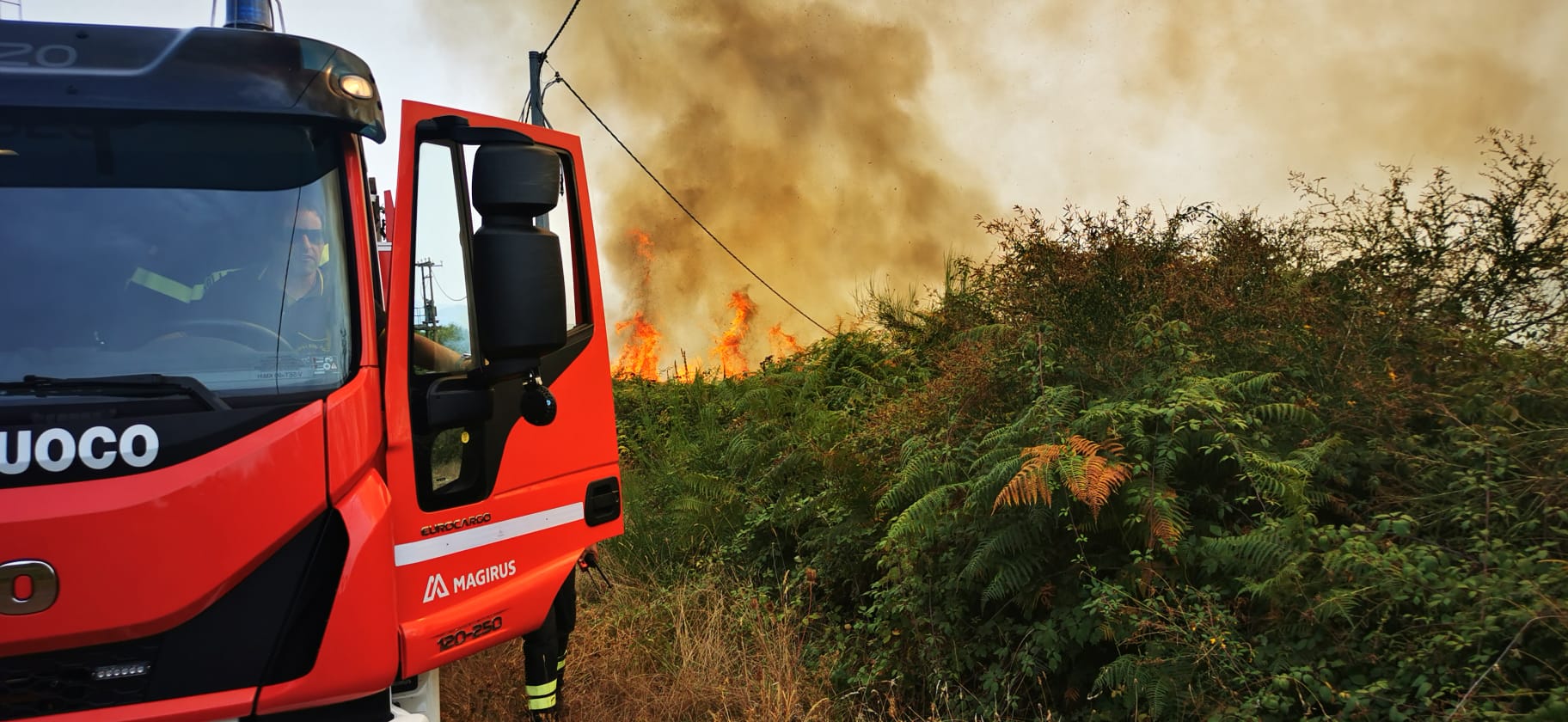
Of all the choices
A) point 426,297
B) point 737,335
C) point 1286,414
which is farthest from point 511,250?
point 737,335

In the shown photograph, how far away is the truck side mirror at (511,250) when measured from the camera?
2605 millimetres

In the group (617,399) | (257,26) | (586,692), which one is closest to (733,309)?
(617,399)

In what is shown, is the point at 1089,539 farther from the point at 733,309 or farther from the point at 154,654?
the point at 733,309

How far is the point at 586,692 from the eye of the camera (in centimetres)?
453

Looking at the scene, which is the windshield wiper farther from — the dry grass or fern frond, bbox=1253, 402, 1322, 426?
fern frond, bbox=1253, 402, 1322, 426

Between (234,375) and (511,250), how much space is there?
781 mm

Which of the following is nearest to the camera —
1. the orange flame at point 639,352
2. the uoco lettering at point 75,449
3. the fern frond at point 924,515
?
the uoco lettering at point 75,449

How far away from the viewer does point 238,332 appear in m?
2.46

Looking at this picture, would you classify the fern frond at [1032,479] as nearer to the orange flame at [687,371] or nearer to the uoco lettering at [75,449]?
the uoco lettering at [75,449]

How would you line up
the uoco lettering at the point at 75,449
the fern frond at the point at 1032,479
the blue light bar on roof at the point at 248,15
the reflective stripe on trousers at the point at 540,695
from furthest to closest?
the fern frond at the point at 1032,479 < the reflective stripe on trousers at the point at 540,695 < the blue light bar on roof at the point at 248,15 < the uoco lettering at the point at 75,449

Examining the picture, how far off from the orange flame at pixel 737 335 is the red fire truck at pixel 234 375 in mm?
10972

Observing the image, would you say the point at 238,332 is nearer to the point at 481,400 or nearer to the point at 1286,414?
the point at 481,400

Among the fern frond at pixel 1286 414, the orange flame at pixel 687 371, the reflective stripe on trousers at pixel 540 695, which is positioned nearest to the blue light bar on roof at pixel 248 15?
the reflective stripe on trousers at pixel 540 695

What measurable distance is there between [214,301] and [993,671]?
10.9 feet
